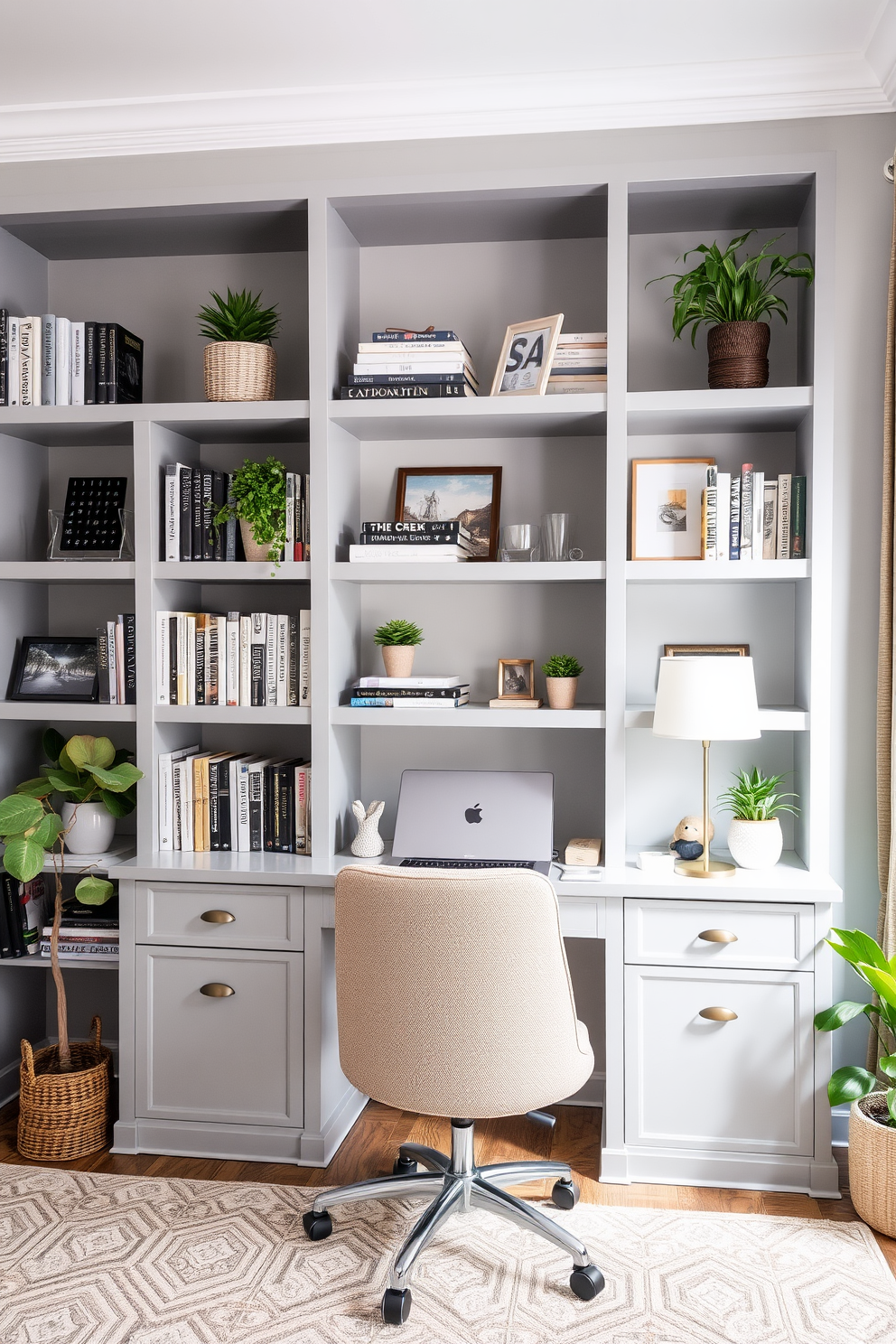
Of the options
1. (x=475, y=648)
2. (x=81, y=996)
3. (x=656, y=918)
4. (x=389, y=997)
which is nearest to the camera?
(x=389, y=997)

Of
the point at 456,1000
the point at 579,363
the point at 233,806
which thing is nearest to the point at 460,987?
the point at 456,1000

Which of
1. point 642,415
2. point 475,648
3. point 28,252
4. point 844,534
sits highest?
point 28,252

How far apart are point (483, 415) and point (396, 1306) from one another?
2050 millimetres

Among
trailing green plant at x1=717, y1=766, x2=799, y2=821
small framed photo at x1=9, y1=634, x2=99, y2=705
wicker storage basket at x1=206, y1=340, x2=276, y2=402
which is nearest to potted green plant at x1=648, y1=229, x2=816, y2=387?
trailing green plant at x1=717, y1=766, x2=799, y2=821

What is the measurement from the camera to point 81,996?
3197 mm

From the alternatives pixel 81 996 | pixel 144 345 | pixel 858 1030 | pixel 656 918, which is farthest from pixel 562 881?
pixel 144 345

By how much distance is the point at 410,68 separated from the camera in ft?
8.87

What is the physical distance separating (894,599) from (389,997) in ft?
5.30

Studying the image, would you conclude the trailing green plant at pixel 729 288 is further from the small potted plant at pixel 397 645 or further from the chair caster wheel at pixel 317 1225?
the chair caster wheel at pixel 317 1225

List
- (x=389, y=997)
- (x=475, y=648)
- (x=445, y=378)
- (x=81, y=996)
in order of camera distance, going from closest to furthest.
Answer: (x=389, y=997) → (x=445, y=378) → (x=475, y=648) → (x=81, y=996)

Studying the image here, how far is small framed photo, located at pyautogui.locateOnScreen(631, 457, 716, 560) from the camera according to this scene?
271 cm

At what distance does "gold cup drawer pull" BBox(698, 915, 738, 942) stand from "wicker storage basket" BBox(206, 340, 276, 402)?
183 cm

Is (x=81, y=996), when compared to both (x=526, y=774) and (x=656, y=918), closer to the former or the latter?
(x=526, y=774)

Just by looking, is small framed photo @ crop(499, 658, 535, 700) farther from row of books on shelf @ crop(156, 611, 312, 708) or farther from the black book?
the black book
